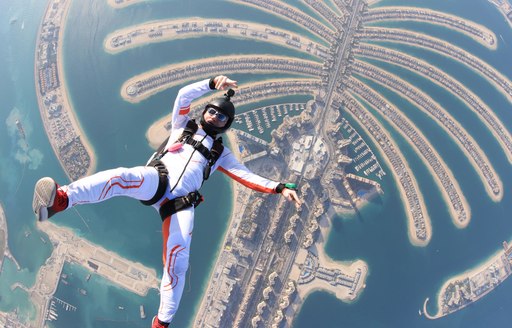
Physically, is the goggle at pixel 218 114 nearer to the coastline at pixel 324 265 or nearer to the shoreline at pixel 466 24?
the coastline at pixel 324 265

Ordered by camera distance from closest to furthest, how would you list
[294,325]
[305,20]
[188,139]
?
1. [188,139]
2. [294,325]
3. [305,20]

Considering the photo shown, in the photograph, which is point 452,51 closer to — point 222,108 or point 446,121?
point 446,121

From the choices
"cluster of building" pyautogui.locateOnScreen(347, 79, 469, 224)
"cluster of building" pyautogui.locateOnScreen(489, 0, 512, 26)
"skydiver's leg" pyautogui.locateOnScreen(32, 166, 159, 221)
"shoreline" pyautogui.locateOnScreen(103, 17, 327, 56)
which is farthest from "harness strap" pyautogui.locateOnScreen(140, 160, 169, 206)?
"cluster of building" pyautogui.locateOnScreen(489, 0, 512, 26)

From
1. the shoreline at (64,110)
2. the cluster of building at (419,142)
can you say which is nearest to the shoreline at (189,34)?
the shoreline at (64,110)

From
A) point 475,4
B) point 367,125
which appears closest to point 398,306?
point 367,125

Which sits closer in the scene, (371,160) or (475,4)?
(371,160)

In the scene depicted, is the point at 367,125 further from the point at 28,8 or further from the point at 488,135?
the point at 28,8

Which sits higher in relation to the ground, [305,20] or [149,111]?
[305,20]

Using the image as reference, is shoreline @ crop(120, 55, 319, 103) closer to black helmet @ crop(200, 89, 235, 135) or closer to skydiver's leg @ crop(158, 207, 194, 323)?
black helmet @ crop(200, 89, 235, 135)
